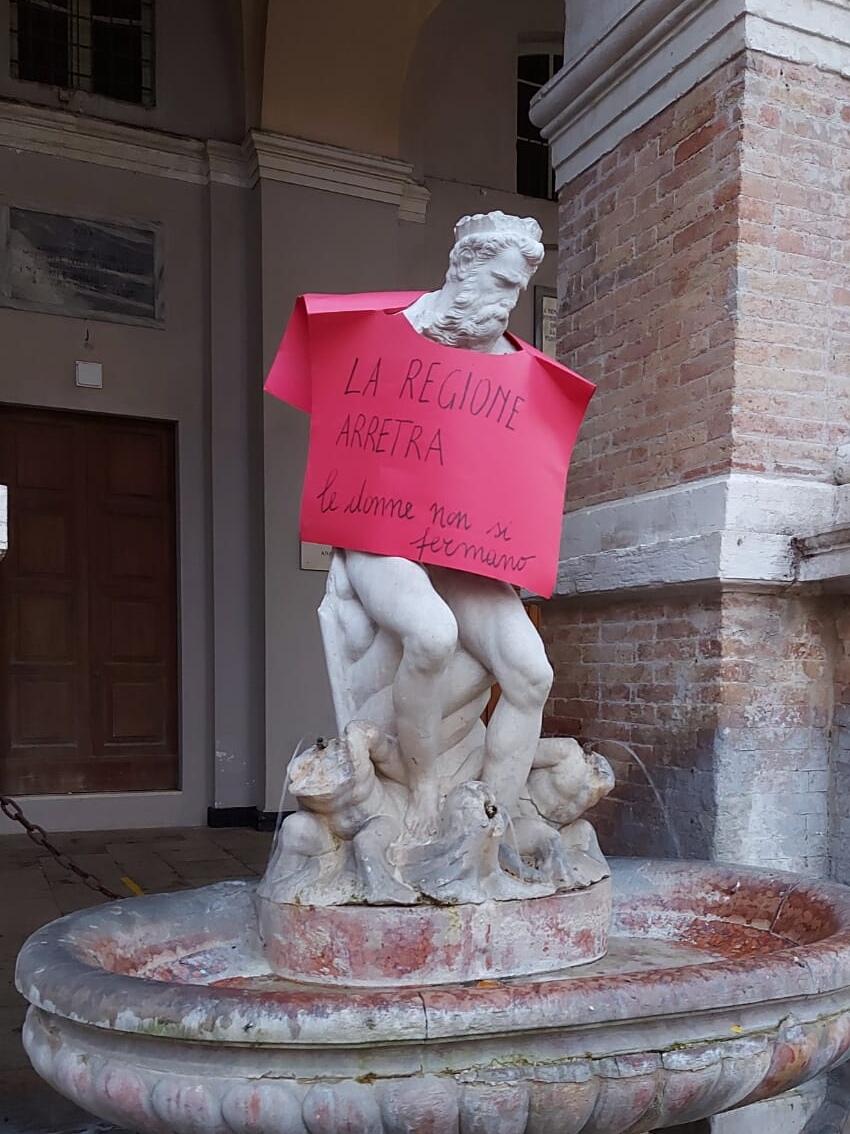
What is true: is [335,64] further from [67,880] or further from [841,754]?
[841,754]

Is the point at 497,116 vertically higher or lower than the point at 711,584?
higher

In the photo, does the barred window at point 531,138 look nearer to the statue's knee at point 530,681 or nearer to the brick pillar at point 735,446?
the brick pillar at point 735,446

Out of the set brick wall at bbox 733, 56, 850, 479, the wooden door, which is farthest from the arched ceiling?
brick wall at bbox 733, 56, 850, 479

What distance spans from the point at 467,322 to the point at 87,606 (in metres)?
5.23

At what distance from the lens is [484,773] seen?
2223 millimetres

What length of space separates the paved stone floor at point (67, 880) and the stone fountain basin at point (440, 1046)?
1257mm

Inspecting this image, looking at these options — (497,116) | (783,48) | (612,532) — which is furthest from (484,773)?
(497,116)

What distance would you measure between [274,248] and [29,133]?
161cm

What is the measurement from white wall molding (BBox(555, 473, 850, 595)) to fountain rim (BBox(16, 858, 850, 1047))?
1.51m

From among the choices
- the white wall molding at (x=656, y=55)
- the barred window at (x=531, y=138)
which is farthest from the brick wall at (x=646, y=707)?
the barred window at (x=531, y=138)

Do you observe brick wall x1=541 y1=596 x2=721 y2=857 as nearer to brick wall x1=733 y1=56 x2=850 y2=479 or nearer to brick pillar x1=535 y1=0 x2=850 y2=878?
brick pillar x1=535 y1=0 x2=850 y2=878

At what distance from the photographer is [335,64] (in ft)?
23.1

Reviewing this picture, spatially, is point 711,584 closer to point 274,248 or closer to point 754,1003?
point 754,1003

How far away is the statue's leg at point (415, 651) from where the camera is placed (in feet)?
6.77
